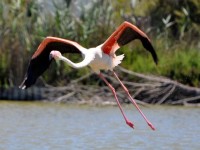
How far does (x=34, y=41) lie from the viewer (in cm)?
2109

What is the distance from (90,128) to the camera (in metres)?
15.9

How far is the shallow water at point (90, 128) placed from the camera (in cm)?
1367

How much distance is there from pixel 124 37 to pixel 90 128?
3184 mm

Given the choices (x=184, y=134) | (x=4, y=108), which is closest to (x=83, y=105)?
(x=4, y=108)

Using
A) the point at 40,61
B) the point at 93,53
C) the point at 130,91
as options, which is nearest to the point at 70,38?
the point at 130,91

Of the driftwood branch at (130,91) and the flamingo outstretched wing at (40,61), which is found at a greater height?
the flamingo outstretched wing at (40,61)

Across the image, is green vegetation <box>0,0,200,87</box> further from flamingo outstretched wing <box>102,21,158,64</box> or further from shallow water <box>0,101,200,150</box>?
flamingo outstretched wing <box>102,21,158,64</box>

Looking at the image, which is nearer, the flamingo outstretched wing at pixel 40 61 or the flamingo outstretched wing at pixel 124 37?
the flamingo outstretched wing at pixel 124 37

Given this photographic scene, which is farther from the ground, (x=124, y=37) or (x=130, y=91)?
(x=124, y=37)

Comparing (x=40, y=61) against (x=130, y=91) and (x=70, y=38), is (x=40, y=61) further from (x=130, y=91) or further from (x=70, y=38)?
(x=70, y=38)

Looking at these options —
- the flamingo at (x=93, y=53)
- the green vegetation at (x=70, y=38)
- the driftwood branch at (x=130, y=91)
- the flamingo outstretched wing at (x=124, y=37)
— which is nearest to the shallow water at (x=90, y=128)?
the driftwood branch at (x=130, y=91)

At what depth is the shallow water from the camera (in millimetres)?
13672

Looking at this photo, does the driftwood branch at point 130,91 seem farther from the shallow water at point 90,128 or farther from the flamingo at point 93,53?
the flamingo at point 93,53

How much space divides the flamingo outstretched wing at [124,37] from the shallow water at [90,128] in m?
1.56
